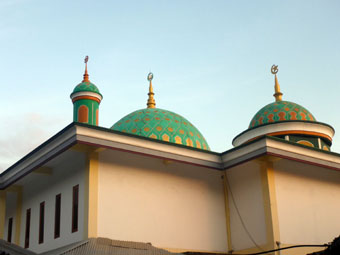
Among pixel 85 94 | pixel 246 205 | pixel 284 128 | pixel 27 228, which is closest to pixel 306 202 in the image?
pixel 246 205

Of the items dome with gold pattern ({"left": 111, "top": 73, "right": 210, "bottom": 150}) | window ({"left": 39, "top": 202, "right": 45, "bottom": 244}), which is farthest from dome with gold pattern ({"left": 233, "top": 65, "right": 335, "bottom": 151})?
window ({"left": 39, "top": 202, "right": 45, "bottom": 244})

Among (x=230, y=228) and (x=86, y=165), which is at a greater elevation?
(x=86, y=165)

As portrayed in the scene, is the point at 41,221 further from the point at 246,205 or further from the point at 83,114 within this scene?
the point at 83,114

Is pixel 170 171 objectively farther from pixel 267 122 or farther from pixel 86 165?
pixel 267 122

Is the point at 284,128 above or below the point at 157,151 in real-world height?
above

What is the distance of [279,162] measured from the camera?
656 inches

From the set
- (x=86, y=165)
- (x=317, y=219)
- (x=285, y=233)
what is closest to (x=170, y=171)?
(x=86, y=165)

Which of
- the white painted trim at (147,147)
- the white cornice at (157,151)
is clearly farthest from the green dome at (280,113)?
the white painted trim at (147,147)

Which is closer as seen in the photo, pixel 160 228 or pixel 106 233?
pixel 106 233

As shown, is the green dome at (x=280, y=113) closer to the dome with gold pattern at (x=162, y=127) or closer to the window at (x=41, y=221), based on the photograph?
the dome with gold pattern at (x=162, y=127)

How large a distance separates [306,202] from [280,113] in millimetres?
6501

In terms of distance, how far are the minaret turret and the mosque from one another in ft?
13.9

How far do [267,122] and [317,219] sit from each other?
21.5 ft

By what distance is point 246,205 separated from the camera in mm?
16578
